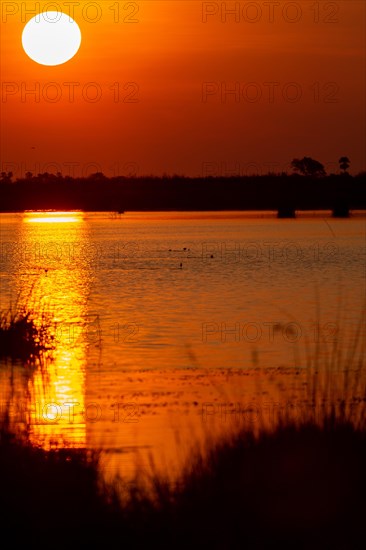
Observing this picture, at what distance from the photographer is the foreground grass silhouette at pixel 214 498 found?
619 cm

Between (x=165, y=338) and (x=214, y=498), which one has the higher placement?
(x=165, y=338)

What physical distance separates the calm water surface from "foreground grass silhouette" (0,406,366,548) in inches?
37.8

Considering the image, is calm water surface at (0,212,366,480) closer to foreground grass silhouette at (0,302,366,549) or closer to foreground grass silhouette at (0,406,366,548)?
foreground grass silhouette at (0,302,366,549)

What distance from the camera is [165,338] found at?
704 inches

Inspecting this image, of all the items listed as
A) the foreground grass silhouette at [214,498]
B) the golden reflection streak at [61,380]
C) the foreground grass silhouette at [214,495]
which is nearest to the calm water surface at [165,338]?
the golden reflection streak at [61,380]

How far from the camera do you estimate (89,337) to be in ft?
59.0

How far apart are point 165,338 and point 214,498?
11237mm

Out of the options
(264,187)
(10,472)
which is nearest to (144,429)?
(10,472)

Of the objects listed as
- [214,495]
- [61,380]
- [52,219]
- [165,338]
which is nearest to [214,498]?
[214,495]

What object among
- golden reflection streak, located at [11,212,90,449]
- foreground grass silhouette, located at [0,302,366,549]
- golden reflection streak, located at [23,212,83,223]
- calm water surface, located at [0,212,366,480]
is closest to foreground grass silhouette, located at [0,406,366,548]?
foreground grass silhouette, located at [0,302,366,549]

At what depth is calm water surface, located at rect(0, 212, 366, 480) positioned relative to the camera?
10156 mm

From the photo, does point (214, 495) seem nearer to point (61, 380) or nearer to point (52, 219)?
point (61, 380)

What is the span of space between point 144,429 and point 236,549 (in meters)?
3.89

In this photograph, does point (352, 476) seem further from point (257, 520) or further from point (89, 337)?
point (89, 337)
